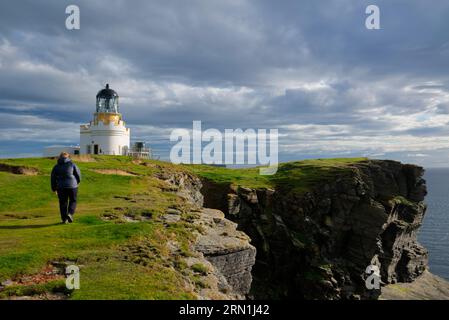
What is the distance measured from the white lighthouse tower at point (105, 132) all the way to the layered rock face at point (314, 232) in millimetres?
18750

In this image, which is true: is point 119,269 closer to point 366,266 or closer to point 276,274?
point 276,274

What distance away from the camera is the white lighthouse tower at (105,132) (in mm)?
66875

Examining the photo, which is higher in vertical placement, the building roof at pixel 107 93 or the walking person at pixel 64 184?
the building roof at pixel 107 93

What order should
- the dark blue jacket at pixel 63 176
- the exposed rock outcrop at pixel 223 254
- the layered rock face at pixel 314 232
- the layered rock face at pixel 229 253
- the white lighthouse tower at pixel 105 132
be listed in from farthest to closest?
1. the white lighthouse tower at pixel 105 132
2. the layered rock face at pixel 314 232
3. the dark blue jacket at pixel 63 176
4. the layered rock face at pixel 229 253
5. the exposed rock outcrop at pixel 223 254

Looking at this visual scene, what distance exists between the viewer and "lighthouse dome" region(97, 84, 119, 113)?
71.4m

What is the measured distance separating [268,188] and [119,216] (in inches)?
1965

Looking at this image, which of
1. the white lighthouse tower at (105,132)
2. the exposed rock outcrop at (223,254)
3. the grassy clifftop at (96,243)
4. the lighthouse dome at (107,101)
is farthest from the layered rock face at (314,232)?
the exposed rock outcrop at (223,254)

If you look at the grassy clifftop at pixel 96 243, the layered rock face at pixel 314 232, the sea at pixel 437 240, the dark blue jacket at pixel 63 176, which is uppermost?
the dark blue jacket at pixel 63 176

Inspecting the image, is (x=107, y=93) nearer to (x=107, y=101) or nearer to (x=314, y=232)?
(x=107, y=101)

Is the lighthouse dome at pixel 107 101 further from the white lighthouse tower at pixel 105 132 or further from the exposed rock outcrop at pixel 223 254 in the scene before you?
the exposed rock outcrop at pixel 223 254

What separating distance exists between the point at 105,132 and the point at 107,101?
824 cm

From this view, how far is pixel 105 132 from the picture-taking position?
219ft

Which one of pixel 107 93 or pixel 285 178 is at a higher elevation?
pixel 107 93

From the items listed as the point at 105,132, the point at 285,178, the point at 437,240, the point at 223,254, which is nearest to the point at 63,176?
the point at 223,254
